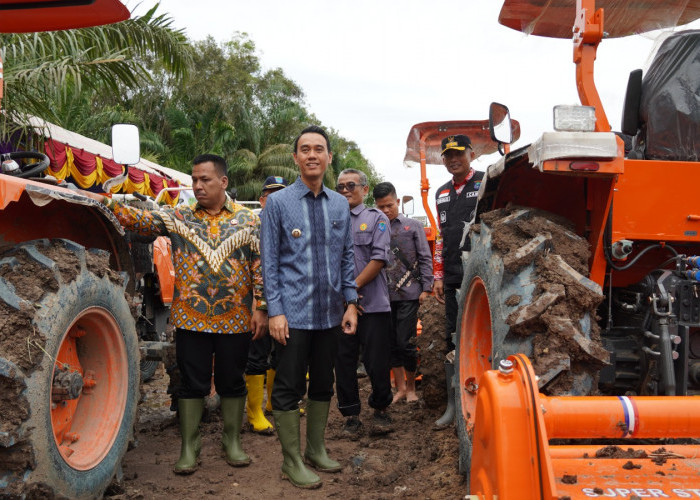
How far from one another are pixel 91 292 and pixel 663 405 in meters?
2.26

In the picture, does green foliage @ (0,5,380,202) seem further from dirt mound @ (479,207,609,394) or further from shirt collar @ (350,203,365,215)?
dirt mound @ (479,207,609,394)

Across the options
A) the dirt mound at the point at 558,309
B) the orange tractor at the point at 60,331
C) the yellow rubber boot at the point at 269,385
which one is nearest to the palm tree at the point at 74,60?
the yellow rubber boot at the point at 269,385

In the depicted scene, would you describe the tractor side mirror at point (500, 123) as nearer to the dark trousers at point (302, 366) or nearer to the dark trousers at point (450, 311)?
the dark trousers at point (302, 366)

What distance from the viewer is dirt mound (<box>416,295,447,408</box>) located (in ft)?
15.6

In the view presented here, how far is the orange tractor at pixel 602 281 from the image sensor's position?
70.9 inches

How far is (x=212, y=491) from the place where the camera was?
3406 millimetres

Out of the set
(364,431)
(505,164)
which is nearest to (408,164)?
(364,431)

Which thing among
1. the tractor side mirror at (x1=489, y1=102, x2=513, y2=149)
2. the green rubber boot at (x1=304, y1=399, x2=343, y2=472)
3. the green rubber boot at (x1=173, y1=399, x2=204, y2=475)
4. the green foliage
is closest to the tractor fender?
the green rubber boot at (x1=173, y1=399, x2=204, y2=475)

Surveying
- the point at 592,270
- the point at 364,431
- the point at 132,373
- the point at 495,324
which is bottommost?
the point at 364,431

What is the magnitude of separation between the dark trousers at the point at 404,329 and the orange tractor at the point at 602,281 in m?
2.21

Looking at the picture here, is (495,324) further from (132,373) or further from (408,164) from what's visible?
(408,164)

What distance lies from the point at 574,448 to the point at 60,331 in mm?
1939

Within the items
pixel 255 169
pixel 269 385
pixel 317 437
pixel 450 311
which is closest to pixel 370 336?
pixel 450 311

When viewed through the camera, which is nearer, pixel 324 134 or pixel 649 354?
pixel 649 354
